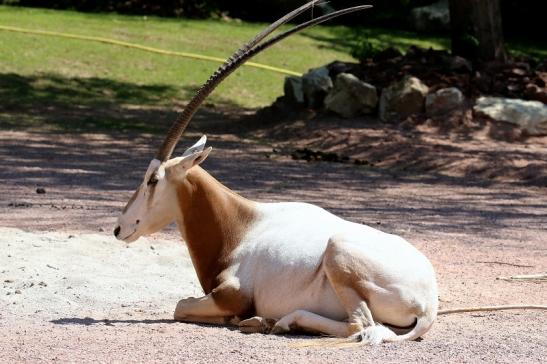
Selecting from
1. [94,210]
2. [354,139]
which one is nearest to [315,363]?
[94,210]

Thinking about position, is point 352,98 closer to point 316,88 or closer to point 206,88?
point 316,88

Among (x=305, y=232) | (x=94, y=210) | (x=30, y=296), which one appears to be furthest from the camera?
(x=94, y=210)

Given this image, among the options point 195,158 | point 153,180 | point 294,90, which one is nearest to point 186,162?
point 195,158

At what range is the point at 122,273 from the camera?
302 inches

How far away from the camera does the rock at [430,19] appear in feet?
90.8

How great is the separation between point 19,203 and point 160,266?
270 centimetres

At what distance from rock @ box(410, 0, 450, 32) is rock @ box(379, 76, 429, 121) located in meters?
11.8

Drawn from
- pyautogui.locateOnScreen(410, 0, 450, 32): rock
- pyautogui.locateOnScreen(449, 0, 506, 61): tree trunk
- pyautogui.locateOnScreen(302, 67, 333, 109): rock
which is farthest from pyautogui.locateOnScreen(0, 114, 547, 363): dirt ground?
pyautogui.locateOnScreen(410, 0, 450, 32): rock

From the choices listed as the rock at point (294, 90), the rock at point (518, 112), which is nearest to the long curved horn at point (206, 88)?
the rock at point (518, 112)

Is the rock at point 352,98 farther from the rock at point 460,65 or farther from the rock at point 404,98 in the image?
the rock at point 460,65

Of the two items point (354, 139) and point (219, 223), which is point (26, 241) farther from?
point (354, 139)

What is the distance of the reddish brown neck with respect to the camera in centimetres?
642

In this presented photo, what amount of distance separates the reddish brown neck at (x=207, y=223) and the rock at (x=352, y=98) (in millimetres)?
10042

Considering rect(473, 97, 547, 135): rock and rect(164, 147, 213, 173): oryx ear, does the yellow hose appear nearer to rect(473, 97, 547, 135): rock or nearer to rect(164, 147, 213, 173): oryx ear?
rect(473, 97, 547, 135): rock
